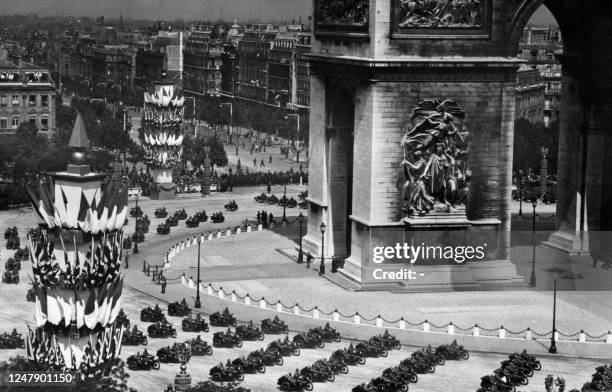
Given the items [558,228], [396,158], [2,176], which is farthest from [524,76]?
[396,158]

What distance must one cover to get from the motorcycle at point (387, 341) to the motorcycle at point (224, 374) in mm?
8688

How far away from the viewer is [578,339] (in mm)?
67625

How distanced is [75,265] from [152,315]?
2353 centimetres

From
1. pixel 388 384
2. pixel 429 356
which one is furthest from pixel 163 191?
pixel 388 384

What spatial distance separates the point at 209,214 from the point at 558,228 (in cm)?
3176

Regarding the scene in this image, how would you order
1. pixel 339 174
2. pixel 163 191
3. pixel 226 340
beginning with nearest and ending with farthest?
pixel 226 340 < pixel 339 174 < pixel 163 191

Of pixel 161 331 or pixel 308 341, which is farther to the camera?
pixel 161 331

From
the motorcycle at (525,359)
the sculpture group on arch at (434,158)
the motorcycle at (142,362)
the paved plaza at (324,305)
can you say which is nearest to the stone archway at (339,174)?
the paved plaza at (324,305)

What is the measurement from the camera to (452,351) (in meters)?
63.1

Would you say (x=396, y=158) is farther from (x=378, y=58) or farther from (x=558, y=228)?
(x=558, y=228)

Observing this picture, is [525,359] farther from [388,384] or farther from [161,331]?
[161,331]

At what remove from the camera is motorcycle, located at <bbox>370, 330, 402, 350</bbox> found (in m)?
64.2

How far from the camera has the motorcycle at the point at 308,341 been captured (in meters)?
64.7

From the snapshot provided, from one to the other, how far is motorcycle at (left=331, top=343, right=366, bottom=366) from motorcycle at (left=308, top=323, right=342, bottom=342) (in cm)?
384
